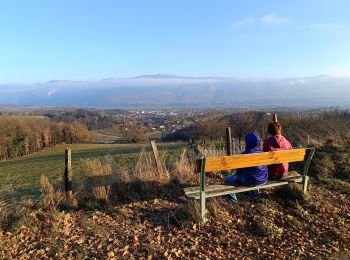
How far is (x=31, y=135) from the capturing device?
70.2 metres

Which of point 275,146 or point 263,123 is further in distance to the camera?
point 263,123

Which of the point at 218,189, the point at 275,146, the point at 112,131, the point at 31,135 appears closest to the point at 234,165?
the point at 218,189

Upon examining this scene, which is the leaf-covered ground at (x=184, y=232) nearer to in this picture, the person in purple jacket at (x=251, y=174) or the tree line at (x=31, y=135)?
the person in purple jacket at (x=251, y=174)

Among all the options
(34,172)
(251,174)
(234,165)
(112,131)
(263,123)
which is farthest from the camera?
(112,131)

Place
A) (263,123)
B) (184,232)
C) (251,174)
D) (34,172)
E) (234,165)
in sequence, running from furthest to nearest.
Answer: (34,172) < (263,123) < (251,174) < (234,165) < (184,232)

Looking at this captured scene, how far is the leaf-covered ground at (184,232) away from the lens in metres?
5.24

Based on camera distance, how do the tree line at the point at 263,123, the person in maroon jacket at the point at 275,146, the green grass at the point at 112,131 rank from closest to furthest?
the person in maroon jacket at the point at 275,146
the tree line at the point at 263,123
the green grass at the point at 112,131

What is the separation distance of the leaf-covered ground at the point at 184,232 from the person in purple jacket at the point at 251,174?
39cm

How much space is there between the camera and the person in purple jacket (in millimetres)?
6781

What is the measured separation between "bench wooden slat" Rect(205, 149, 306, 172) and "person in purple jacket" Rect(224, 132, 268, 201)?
227 millimetres

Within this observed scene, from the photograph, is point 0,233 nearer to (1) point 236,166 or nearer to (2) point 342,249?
(1) point 236,166

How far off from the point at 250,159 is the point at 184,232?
1735 millimetres

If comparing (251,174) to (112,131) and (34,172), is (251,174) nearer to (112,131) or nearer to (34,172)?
(34,172)

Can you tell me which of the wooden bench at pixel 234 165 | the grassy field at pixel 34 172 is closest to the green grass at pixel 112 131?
the grassy field at pixel 34 172
